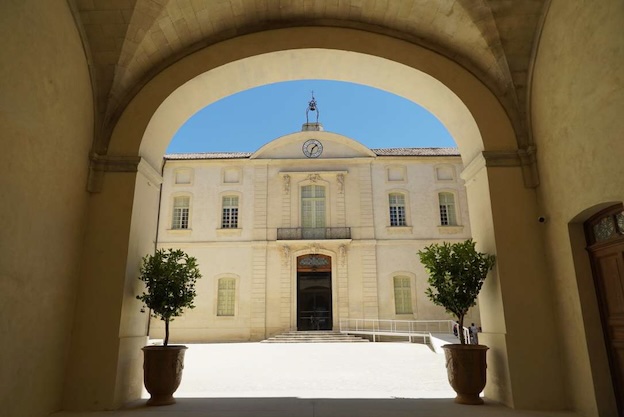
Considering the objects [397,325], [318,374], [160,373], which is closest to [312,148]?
[397,325]

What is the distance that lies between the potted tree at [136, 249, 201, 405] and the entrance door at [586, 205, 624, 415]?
15.5 feet

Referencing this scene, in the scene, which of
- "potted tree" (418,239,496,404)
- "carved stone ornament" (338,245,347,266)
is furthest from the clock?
"potted tree" (418,239,496,404)

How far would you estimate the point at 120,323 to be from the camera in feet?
17.0

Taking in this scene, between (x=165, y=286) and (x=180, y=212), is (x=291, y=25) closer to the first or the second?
(x=165, y=286)

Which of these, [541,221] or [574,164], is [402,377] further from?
[574,164]

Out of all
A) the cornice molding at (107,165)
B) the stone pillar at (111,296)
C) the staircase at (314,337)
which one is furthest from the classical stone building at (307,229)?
the cornice molding at (107,165)

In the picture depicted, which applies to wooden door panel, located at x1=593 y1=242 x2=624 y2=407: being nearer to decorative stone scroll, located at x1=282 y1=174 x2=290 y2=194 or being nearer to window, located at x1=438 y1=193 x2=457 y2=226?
window, located at x1=438 y1=193 x2=457 y2=226

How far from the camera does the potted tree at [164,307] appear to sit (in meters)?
5.21

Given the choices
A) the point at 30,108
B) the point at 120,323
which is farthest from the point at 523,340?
the point at 30,108

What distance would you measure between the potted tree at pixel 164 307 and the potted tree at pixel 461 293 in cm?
312

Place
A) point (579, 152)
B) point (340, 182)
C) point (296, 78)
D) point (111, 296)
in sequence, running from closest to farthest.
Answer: point (579, 152)
point (111, 296)
point (296, 78)
point (340, 182)

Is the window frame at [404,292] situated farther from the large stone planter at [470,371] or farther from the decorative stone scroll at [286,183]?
the large stone planter at [470,371]

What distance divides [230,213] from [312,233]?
3852 millimetres

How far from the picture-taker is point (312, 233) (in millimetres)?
18703
